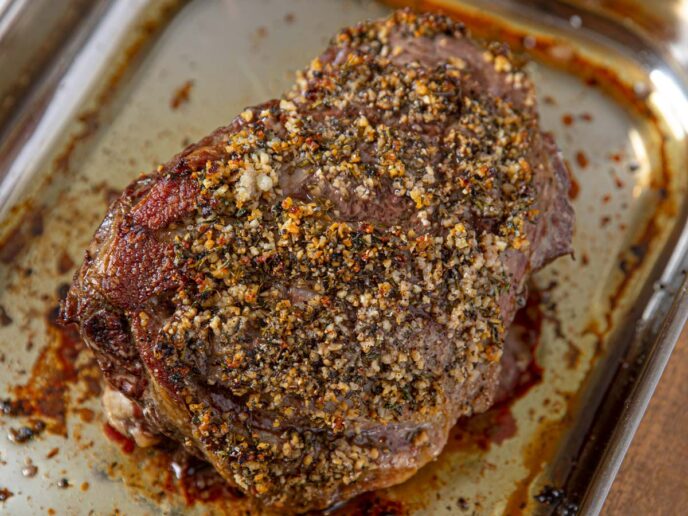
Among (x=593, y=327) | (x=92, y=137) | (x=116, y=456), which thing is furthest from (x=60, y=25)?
(x=593, y=327)

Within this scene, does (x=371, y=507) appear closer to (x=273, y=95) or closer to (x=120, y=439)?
(x=120, y=439)

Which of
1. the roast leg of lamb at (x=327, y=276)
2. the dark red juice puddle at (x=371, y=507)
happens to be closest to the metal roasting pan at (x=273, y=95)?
the dark red juice puddle at (x=371, y=507)

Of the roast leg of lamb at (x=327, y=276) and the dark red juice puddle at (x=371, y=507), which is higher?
the roast leg of lamb at (x=327, y=276)

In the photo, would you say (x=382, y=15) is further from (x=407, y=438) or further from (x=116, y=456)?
(x=116, y=456)

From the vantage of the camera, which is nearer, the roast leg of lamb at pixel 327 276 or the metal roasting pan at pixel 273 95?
the roast leg of lamb at pixel 327 276

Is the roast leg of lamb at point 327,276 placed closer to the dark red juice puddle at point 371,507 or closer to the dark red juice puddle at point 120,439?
the dark red juice puddle at point 371,507

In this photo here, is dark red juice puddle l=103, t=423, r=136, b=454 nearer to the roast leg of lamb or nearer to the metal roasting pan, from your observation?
the metal roasting pan

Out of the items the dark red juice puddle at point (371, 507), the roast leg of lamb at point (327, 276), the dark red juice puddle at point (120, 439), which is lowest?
the dark red juice puddle at point (120, 439)
